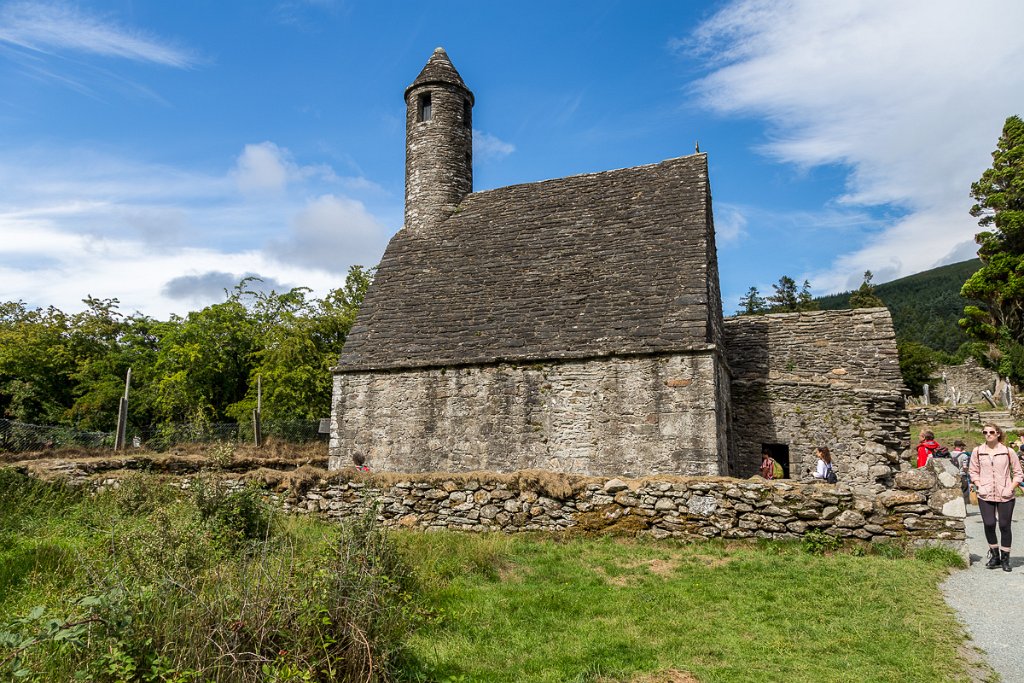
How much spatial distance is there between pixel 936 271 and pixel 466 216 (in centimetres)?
16702

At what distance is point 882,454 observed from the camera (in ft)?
50.7

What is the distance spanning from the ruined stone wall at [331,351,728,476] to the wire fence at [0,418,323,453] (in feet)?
20.3

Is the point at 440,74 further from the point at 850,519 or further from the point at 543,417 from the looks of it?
the point at 850,519

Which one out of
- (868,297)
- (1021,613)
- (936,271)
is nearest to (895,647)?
(1021,613)

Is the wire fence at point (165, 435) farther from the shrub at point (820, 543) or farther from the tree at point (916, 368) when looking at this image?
the tree at point (916, 368)

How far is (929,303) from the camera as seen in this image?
11806 cm

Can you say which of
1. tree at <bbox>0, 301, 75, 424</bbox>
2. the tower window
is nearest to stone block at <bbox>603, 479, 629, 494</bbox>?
the tower window

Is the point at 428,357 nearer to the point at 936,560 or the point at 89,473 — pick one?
the point at 89,473

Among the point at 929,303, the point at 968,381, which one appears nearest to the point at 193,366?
the point at 968,381

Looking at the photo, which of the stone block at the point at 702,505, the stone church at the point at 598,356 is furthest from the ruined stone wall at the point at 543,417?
the stone block at the point at 702,505

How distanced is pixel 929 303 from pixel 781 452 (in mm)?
123950

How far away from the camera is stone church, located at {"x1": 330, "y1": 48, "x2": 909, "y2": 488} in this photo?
45.2 ft

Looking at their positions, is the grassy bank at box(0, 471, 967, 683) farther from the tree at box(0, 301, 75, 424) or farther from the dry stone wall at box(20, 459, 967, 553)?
the tree at box(0, 301, 75, 424)

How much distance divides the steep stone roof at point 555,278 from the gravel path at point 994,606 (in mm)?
6393
